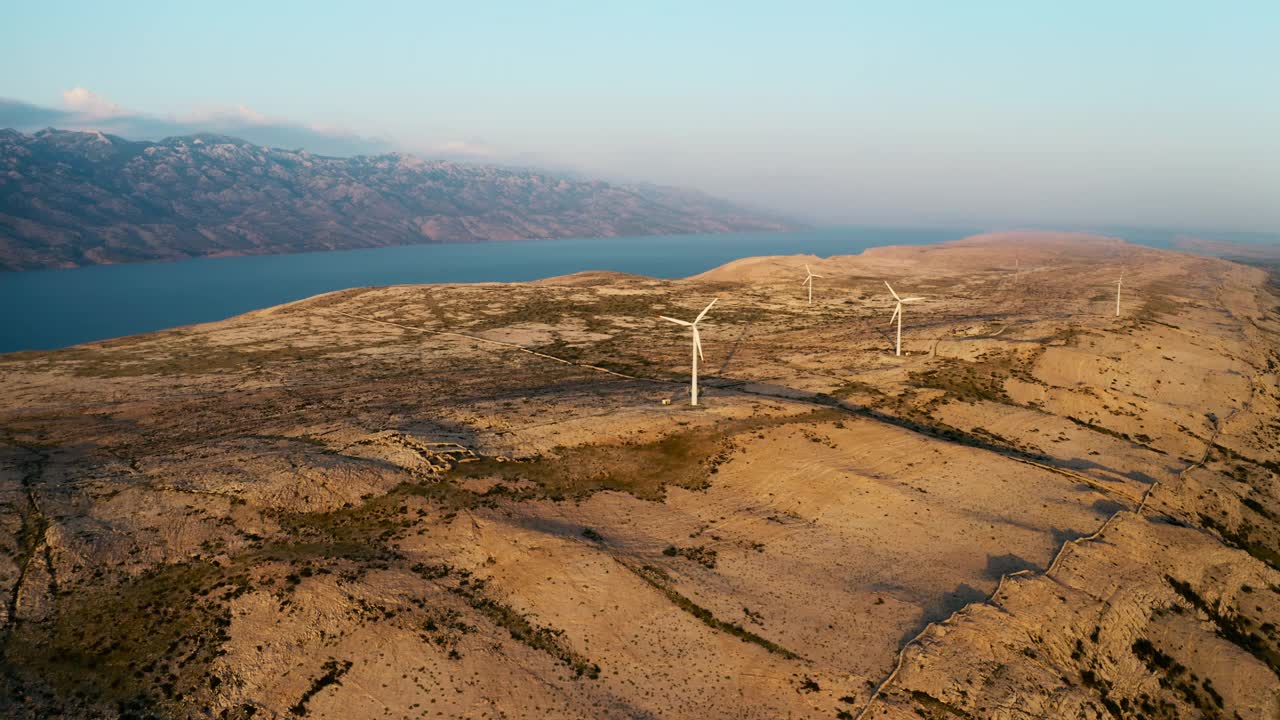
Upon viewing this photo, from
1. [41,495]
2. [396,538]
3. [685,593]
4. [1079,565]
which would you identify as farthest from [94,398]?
[1079,565]

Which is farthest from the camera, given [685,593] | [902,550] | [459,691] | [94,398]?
[94,398]

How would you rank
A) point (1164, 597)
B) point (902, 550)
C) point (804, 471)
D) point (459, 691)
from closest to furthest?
point (459, 691), point (1164, 597), point (902, 550), point (804, 471)

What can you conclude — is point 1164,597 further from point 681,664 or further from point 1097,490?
point 681,664

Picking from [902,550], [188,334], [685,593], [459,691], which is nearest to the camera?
[459,691]

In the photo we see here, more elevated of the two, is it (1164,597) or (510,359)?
(510,359)

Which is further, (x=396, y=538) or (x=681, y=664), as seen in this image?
(x=396, y=538)

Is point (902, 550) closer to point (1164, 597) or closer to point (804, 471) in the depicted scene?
point (804, 471)

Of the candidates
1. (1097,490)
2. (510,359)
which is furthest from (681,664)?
(510,359)
